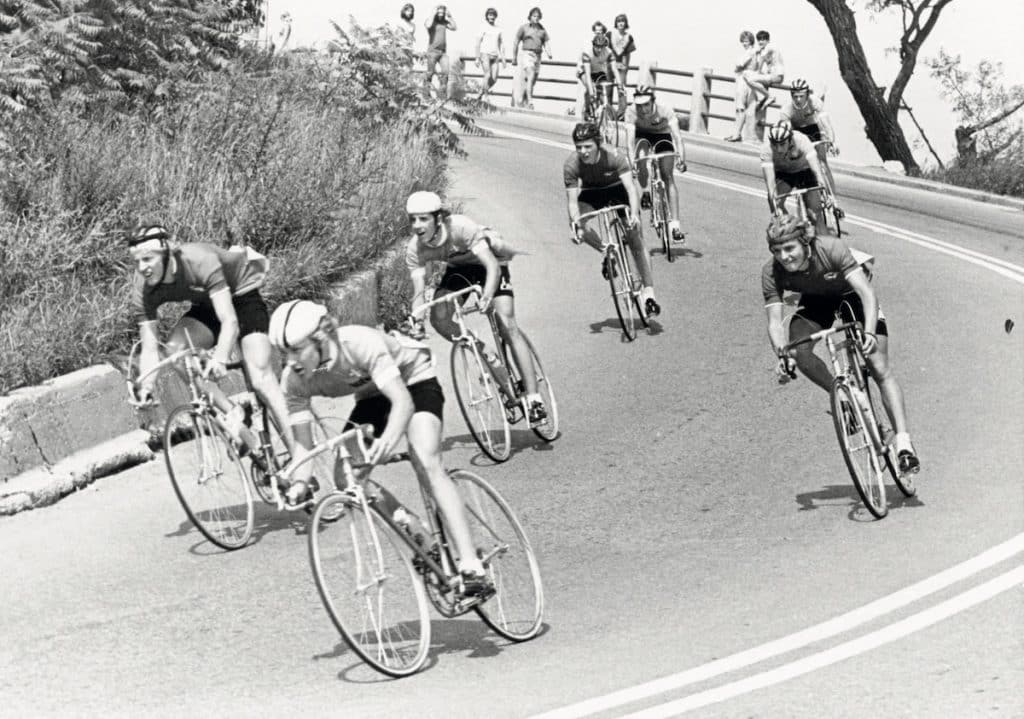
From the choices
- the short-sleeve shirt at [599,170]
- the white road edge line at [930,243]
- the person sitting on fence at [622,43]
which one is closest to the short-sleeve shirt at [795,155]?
the short-sleeve shirt at [599,170]

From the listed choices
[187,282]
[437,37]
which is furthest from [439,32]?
[187,282]

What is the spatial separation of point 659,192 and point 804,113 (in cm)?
230

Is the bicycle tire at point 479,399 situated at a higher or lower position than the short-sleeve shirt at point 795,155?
lower

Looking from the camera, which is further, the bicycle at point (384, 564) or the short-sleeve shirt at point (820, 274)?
the short-sleeve shirt at point (820, 274)

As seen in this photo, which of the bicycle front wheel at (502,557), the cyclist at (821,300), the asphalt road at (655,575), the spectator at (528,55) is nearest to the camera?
the asphalt road at (655,575)

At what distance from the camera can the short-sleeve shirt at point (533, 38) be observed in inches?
1710

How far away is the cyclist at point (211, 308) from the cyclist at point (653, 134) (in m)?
9.23

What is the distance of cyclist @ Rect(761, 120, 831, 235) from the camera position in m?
17.9

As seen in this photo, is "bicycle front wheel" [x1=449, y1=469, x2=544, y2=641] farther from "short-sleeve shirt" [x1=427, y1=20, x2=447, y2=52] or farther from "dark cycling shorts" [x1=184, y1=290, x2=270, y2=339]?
"short-sleeve shirt" [x1=427, y1=20, x2=447, y2=52]

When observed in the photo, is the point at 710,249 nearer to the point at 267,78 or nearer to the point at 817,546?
the point at 267,78

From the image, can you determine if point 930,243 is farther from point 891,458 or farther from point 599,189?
point 891,458

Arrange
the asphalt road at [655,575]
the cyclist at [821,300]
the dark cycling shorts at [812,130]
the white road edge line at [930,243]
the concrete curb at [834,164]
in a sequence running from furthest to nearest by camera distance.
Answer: the concrete curb at [834,164], the dark cycling shorts at [812,130], the white road edge line at [930,243], the cyclist at [821,300], the asphalt road at [655,575]

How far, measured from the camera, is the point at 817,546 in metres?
10.6

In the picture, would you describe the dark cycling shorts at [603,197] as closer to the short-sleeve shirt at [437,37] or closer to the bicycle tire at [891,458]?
the bicycle tire at [891,458]
